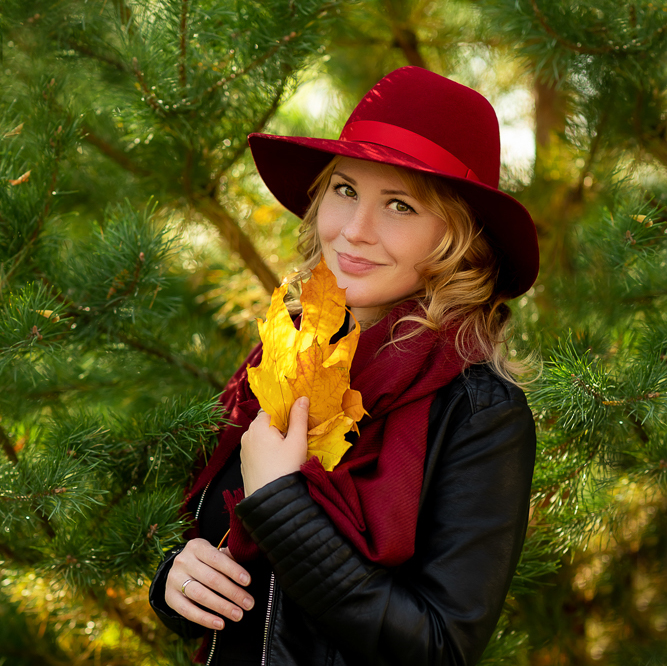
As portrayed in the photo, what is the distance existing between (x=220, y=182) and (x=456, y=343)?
701mm

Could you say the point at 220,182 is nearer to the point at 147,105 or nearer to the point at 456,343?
the point at 147,105

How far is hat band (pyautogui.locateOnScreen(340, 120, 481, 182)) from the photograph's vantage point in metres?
0.90

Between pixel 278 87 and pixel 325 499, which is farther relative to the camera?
pixel 278 87

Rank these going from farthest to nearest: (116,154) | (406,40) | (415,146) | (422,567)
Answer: (406,40), (116,154), (415,146), (422,567)

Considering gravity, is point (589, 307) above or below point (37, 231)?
below

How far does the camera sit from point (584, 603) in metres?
1.34

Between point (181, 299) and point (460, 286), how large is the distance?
1.83 ft

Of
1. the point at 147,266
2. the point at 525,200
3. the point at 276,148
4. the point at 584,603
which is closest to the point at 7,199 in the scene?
the point at 147,266

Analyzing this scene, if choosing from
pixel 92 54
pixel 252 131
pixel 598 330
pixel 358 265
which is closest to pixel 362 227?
pixel 358 265

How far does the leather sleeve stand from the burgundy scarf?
26 millimetres

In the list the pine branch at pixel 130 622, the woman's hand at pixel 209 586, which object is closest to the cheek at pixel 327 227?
the woman's hand at pixel 209 586

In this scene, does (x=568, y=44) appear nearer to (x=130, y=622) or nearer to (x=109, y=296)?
(x=109, y=296)

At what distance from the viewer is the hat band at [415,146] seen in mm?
902

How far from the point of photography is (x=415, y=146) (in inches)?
35.6
